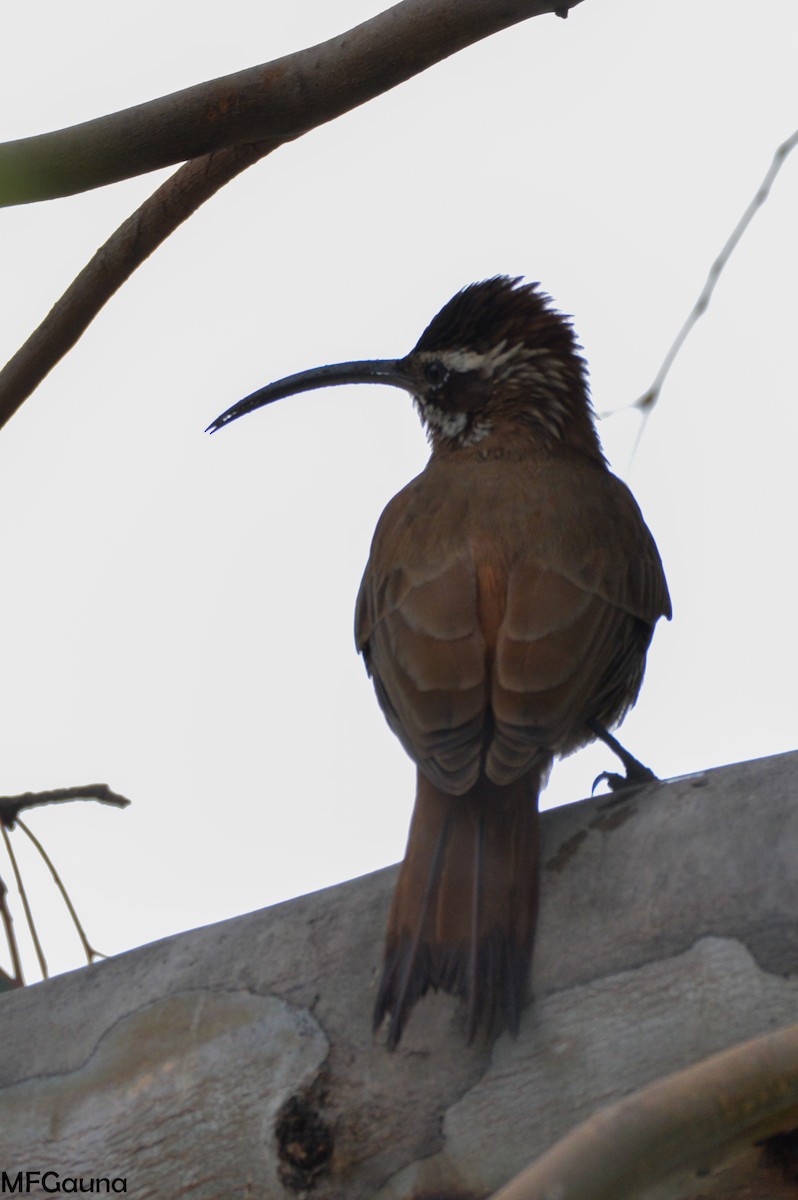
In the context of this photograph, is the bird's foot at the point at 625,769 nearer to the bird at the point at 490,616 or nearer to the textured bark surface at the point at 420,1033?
the bird at the point at 490,616

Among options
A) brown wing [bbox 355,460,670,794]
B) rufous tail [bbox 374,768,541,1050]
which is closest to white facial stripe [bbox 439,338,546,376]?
brown wing [bbox 355,460,670,794]

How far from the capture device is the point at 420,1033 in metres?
3.10

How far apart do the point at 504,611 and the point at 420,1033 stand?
129cm

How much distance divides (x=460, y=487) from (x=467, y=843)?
1.67 m

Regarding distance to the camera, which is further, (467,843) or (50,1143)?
(467,843)

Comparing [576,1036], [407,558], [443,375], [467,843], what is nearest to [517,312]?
[443,375]

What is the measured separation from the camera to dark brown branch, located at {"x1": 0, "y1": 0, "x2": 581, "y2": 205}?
3.39 m

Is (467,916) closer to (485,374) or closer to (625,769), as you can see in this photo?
(625,769)

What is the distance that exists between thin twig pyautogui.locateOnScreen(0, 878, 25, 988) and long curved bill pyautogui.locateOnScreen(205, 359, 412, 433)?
2.08 m

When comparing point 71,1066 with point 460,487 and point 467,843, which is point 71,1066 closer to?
point 467,843

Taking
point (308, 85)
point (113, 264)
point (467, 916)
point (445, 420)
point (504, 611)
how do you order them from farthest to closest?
point (445, 420) < point (113, 264) < point (504, 611) < point (308, 85) < point (467, 916)

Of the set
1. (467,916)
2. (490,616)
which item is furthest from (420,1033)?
(490,616)

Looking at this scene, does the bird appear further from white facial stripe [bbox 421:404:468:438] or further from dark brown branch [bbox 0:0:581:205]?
dark brown branch [bbox 0:0:581:205]

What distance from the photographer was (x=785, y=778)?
315cm
